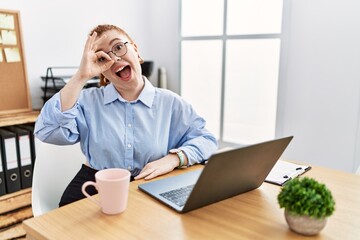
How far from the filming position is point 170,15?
9.57ft

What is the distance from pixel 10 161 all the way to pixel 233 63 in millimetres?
1787

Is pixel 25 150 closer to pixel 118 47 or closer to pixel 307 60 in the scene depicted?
pixel 118 47

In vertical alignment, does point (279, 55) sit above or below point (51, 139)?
above

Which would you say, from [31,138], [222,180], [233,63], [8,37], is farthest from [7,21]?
[222,180]

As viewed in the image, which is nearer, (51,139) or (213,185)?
(213,185)

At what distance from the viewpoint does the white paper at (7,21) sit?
6.44ft

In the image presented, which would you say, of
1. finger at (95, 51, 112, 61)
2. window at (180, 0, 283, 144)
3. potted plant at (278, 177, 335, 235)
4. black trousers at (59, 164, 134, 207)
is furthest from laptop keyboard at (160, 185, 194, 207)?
window at (180, 0, 283, 144)

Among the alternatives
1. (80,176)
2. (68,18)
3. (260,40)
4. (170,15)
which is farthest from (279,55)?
(80,176)

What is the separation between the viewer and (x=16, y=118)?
6.35 feet

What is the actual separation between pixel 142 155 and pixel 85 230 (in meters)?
0.46

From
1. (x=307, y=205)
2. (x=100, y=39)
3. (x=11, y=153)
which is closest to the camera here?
(x=307, y=205)

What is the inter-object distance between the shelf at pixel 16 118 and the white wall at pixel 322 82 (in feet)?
5.72

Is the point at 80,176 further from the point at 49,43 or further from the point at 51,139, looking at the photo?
the point at 49,43

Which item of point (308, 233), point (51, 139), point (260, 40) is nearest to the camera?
point (308, 233)
